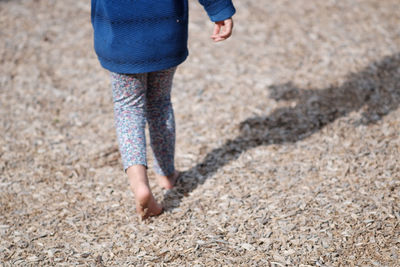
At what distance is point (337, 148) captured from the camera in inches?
141

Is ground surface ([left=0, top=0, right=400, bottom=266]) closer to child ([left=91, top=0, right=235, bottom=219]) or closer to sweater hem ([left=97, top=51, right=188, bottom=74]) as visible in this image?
child ([left=91, top=0, right=235, bottom=219])

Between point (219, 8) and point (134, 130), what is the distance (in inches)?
31.8

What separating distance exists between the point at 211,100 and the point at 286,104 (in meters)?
0.67

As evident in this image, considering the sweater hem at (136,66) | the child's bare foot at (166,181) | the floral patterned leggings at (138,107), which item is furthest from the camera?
the child's bare foot at (166,181)

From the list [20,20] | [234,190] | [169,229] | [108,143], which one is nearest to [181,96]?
[108,143]

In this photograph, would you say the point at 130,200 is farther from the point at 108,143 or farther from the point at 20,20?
the point at 20,20

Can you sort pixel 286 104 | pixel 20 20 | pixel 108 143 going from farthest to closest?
pixel 20 20 < pixel 286 104 < pixel 108 143

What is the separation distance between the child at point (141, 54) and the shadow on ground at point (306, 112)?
594 mm

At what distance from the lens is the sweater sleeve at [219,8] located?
2498 millimetres

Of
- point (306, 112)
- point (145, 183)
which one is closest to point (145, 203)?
point (145, 183)

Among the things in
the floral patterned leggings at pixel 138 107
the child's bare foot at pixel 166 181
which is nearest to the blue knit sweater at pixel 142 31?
the floral patterned leggings at pixel 138 107

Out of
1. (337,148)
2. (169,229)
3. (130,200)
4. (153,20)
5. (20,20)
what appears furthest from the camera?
(20,20)

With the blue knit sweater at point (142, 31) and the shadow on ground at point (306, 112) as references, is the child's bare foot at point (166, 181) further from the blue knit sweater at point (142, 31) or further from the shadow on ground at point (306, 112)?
the blue knit sweater at point (142, 31)

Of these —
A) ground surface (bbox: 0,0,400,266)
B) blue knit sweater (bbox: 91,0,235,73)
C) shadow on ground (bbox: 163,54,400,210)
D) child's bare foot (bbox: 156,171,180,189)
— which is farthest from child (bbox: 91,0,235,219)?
shadow on ground (bbox: 163,54,400,210)
